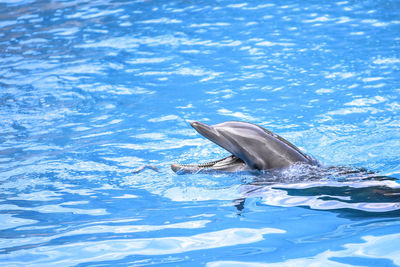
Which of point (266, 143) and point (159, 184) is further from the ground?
point (266, 143)

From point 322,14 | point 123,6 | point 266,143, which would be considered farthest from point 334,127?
point 123,6

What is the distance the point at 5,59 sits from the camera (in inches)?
391

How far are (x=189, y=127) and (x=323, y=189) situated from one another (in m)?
2.64

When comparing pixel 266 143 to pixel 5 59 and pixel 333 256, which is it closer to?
pixel 333 256

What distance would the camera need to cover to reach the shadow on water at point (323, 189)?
433 centimetres

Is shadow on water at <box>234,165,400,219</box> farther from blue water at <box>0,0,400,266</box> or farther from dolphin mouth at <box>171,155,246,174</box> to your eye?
dolphin mouth at <box>171,155,246,174</box>

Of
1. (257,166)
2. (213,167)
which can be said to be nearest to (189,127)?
(213,167)

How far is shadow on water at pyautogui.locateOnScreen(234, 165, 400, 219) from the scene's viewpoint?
4332mm

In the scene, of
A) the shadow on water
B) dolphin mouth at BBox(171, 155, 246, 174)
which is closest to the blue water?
the shadow on water

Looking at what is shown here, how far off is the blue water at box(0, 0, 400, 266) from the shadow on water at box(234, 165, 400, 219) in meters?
0.01

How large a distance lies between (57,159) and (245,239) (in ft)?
9.13

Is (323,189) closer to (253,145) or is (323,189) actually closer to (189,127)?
(253,145)

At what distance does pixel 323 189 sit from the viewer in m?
4.56

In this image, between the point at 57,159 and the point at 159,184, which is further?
the point at 57,159
